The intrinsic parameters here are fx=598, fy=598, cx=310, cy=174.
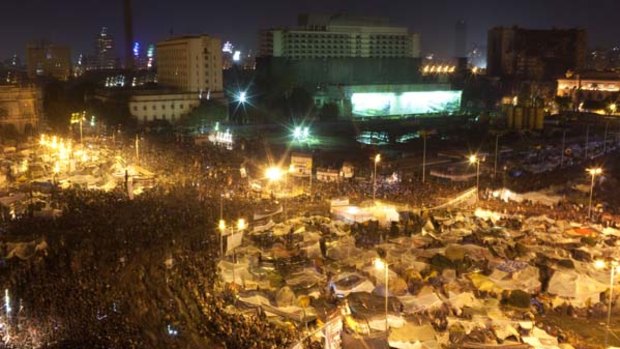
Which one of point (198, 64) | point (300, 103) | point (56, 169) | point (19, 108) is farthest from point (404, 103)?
point (56, 169)

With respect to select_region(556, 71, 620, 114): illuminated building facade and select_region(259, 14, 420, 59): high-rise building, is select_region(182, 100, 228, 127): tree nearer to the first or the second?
select_region(259, 14, 420, 59): high-rise building

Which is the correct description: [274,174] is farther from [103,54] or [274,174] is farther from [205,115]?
[103,54]

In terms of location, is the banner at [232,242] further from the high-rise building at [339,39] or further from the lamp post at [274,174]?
the high-rise building at [339,39]

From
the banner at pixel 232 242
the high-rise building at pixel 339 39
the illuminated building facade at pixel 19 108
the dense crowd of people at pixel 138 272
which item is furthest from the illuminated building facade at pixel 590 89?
the banner at pixel 232 242

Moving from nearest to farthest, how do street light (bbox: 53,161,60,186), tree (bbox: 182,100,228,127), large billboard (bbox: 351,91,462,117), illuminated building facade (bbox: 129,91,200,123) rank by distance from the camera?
street light (bbox: 53,161,60,186) < tree (bbox: 182,100,228,127) < illuminated building facade (bbox: 129,91,200,123) < large billboard (bbox: 351,91,462,117)

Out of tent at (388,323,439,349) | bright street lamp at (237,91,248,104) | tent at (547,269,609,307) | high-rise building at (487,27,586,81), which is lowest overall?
tent at (388,323,439,349)

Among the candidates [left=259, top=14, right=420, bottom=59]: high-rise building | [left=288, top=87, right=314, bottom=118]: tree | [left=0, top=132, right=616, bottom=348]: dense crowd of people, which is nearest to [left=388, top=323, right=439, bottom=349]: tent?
[left=0, top=132, right=616, bottom=348]: dense crowd of people
